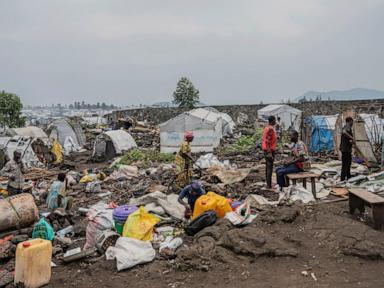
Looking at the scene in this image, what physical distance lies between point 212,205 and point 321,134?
29.8 feet

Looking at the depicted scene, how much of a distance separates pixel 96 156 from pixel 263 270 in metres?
13.7

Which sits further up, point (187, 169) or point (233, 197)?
point (187, 169)

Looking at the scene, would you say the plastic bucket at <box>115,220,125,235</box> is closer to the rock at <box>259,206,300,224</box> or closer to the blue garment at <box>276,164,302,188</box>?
the rock at <box>259,206,300,224</box>

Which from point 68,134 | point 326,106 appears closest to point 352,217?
point 68,134

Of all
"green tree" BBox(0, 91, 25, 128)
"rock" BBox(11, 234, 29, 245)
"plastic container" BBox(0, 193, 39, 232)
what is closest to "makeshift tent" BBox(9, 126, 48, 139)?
"green tree" BBox(0, 91, 25, 128)

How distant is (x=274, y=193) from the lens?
8.19m

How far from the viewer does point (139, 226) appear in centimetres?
590

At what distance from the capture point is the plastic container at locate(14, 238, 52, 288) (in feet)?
16.0

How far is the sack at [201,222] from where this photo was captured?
6.01 metres

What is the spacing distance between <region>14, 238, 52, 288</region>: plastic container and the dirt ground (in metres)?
0.20

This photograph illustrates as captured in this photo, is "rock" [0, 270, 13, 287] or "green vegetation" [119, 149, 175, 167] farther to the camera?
"green vegetation" [119, 149, 175, 167]

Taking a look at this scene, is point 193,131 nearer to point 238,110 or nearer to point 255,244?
point 255,244

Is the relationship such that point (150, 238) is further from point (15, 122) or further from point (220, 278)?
point (15, 122)

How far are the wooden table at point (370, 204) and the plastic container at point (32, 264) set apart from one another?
4.49m
